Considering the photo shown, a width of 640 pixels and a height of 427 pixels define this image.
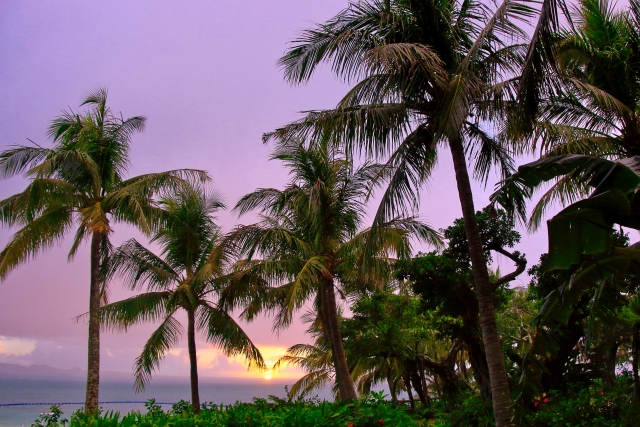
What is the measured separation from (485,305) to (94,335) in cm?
1005

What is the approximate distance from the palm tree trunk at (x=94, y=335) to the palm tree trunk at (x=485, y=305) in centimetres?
942

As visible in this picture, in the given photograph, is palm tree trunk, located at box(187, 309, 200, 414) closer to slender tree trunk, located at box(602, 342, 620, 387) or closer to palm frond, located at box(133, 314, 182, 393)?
palm frond, located at box(133, 314, 182, 393)

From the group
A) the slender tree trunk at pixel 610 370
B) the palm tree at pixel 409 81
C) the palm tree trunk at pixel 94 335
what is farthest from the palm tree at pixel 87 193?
the slender tree trunk at pixel 610 370

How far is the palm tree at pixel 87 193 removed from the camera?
12781mm

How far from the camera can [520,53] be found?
331 inches

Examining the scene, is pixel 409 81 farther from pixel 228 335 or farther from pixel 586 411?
pixel 228 335

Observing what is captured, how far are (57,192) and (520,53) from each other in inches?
432

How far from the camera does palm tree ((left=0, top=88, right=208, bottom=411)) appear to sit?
12781 mm

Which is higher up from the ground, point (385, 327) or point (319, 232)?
point (319, 232)

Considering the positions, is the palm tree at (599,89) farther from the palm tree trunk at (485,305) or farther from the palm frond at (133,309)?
the palm frond at (133,309)

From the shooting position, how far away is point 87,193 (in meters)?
14.4

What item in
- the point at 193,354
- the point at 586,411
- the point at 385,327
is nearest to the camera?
the point at 586,411

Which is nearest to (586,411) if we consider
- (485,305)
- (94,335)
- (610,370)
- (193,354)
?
(485,305)

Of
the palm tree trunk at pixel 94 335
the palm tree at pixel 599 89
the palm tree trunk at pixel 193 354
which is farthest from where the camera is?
the palm tree trunk at pixel 193 354
